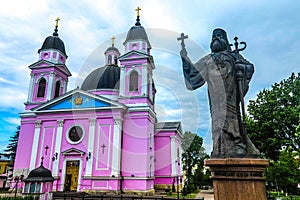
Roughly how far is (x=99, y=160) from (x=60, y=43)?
47.7ft

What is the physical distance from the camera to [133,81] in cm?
2362

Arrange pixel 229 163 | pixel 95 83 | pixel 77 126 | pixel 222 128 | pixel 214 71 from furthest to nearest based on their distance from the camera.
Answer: pixel 95 83 < pixel 77 126 < pixel 214 71 < pixel 222 128 < pixel 229 163

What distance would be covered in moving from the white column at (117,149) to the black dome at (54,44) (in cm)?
1159

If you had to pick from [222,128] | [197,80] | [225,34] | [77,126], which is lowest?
[222,128]

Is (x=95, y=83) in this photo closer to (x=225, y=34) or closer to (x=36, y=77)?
(x=36, y=77)

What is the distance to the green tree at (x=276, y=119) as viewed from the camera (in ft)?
66.9

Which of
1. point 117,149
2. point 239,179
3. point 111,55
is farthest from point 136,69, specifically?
point 239,179

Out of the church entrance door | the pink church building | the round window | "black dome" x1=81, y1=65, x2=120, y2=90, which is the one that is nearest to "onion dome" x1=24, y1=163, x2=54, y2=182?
the pink church building

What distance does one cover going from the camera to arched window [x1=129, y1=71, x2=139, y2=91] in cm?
2341

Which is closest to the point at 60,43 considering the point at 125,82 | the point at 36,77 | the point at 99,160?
the point at 36,77

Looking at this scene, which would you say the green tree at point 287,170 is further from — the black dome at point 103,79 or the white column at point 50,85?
the white column at point 50,85

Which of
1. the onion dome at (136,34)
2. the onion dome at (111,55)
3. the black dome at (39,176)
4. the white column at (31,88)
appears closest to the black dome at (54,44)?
the white column at (31,88)

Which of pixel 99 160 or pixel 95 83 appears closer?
pixel 99 160

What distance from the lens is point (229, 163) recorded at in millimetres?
3588
